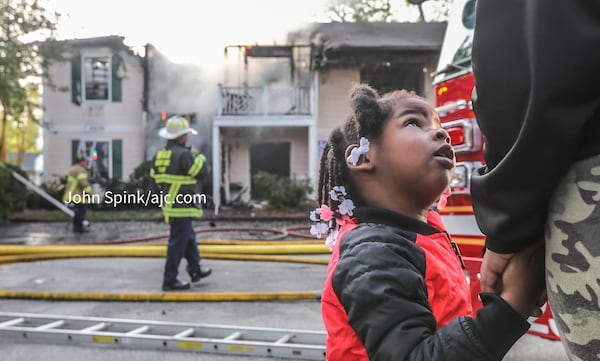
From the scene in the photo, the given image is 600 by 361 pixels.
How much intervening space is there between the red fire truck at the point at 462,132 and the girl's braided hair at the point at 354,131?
5.02 feet

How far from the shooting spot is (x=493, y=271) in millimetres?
1007

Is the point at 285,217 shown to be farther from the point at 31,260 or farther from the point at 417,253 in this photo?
the point at 417,253

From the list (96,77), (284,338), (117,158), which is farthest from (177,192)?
(96,77)

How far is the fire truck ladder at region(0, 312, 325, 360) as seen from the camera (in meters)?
3.49

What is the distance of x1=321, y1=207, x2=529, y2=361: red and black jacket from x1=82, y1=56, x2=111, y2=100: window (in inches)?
758

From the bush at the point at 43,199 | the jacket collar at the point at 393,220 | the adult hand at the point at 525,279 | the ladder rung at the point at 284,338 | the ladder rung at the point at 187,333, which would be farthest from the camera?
the bush at the point at 43,199

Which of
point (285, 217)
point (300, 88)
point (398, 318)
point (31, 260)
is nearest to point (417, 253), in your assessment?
point (398, 318)

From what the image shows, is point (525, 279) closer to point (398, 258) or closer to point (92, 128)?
point (398, 258)

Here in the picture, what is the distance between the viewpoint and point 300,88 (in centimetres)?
→ 1778

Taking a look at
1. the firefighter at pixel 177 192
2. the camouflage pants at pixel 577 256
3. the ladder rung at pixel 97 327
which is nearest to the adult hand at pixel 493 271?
the camouflage pants at pixel 577 256

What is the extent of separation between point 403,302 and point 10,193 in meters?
15.4

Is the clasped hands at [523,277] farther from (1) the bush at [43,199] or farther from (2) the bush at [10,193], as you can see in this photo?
(1) the bush at [43,199]

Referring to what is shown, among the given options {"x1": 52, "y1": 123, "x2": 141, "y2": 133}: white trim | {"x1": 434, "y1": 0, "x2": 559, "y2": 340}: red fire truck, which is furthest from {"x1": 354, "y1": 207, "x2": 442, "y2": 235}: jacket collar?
{"x1": 52, "y1": 123, "x2": 141, "y2": 133}: white trim

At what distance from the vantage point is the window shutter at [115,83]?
63.1 ft
